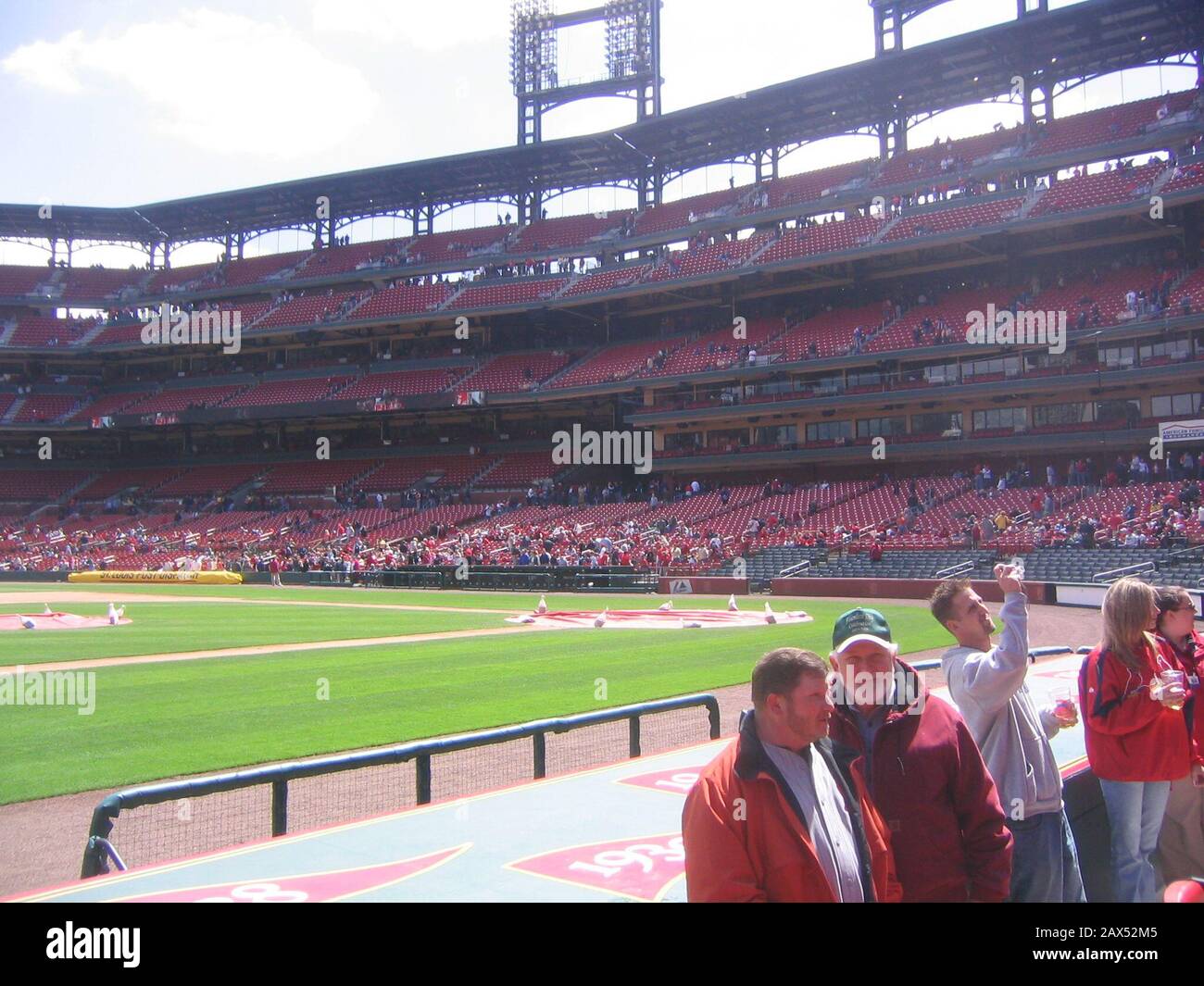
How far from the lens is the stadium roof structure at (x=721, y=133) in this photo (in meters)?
44.3

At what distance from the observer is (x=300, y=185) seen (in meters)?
64.6

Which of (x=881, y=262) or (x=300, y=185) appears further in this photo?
(x=300, y=185)

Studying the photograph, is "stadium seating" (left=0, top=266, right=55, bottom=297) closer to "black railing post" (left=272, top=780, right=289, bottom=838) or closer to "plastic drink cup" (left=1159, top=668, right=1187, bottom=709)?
"black railing post" (left=272, top=780, right=289, bottom=838)

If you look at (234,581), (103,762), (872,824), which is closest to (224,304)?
(234,581)

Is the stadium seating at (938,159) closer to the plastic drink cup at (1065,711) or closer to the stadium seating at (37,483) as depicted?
the plastic drink cup at (1065,711)

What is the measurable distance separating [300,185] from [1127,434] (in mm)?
52446

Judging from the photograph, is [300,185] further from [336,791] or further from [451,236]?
[336,791]

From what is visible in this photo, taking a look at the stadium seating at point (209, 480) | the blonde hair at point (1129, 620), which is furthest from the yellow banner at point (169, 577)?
the blonde hair at point (1129, 620)

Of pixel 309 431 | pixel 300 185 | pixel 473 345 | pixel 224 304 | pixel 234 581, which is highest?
pixel 300 185

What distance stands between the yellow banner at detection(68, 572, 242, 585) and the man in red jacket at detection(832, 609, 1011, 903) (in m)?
48.3

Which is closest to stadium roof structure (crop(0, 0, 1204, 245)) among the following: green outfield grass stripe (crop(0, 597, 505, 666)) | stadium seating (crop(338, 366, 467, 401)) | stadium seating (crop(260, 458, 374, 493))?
stadium seating (crop(338, 366, 467, 401))

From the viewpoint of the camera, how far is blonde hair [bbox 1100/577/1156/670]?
5098mm
